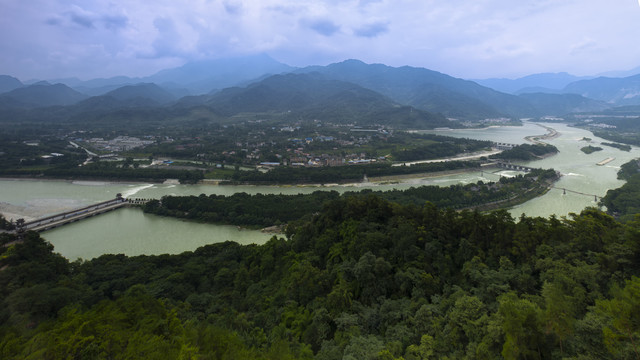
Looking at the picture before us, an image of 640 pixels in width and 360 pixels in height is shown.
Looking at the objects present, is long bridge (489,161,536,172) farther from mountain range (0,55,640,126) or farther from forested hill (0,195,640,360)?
mountain range (0,55,640,126)

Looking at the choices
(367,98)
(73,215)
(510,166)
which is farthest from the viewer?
(367,98)

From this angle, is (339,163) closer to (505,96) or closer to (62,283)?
(62,283)

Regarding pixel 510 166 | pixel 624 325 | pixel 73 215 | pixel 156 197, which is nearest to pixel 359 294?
pixel 624 325

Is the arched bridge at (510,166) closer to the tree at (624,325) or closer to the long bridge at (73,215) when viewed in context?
the tree at (624,325)

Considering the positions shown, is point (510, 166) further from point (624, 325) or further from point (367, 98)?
point (367, 98)

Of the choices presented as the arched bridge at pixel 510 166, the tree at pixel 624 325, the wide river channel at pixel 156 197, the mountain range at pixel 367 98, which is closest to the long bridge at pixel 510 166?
the arched bridge at pixel 510 166

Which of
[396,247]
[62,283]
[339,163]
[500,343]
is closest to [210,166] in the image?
[339,163]

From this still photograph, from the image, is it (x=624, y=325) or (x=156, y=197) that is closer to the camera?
(x=624, y=325)
